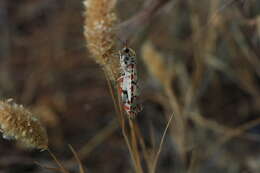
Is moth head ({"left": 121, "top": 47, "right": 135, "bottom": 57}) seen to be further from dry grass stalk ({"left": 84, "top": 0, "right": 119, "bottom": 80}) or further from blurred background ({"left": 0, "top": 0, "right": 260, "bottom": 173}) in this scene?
blurred background ({"left": 0, "top": 0, "right": 260, "bottom": 173})

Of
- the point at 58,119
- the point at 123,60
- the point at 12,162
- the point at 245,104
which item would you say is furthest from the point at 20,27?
the point at 123,60

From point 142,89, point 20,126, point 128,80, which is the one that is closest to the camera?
point 20,126

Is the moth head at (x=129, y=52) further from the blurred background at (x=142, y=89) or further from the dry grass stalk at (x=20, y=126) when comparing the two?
the blurred background at (x=142, y=89)

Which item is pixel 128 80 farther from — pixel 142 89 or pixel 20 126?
pixel 142 89

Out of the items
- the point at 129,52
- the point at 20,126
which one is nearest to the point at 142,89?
the point at 129,52

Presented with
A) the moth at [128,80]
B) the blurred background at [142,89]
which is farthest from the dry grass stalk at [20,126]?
the blurred background at [142,89]

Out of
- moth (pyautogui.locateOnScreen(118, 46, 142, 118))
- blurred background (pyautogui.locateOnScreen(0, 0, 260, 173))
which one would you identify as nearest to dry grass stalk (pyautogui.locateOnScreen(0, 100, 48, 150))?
moth (pyautogui.locateOnScreen(118, 46, 142, 118))
